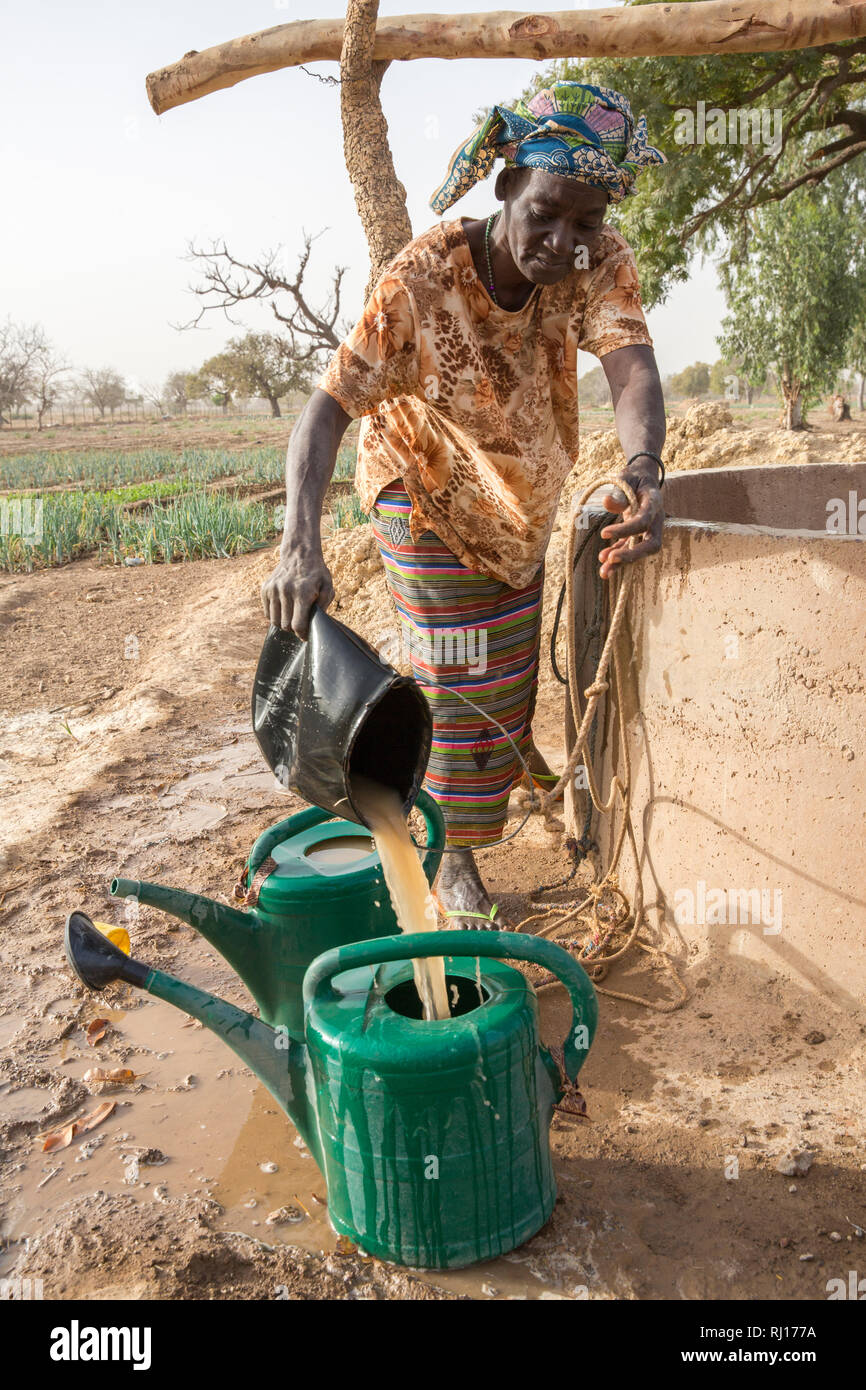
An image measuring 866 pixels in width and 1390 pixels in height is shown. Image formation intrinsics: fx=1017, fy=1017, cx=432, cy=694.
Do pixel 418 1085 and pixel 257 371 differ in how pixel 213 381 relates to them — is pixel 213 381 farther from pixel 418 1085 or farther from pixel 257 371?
pixel 418 1085

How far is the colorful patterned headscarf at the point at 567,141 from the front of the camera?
1940 millimetres

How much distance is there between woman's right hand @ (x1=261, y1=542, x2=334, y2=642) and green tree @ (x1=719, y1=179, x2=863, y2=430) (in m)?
16.9

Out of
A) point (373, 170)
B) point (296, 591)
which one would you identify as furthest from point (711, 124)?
point (296, 591)

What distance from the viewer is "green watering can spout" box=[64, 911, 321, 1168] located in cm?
153

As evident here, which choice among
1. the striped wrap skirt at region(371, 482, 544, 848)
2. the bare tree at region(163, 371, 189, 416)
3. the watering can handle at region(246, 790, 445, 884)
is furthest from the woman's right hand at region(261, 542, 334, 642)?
the bare tree at region(163, 371, 189, 416)

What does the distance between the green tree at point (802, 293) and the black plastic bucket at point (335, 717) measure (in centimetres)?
1699

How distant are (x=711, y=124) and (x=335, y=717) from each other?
7651 mm

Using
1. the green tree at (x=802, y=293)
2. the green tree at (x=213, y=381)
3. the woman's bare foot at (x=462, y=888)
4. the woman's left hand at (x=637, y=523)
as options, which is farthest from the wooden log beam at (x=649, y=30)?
the green tree at (x=213, y=381)

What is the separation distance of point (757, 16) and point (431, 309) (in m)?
Result: 3.37

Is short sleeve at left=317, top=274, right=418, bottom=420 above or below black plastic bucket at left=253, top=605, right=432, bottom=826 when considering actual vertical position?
above

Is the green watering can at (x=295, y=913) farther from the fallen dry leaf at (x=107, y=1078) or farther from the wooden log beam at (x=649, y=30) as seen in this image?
the wooden log beam at (x=649, y=30)

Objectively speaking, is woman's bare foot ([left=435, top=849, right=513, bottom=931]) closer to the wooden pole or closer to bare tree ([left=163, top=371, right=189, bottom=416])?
the wooden pole

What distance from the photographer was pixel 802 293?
57.9ft

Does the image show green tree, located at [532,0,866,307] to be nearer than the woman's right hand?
No
